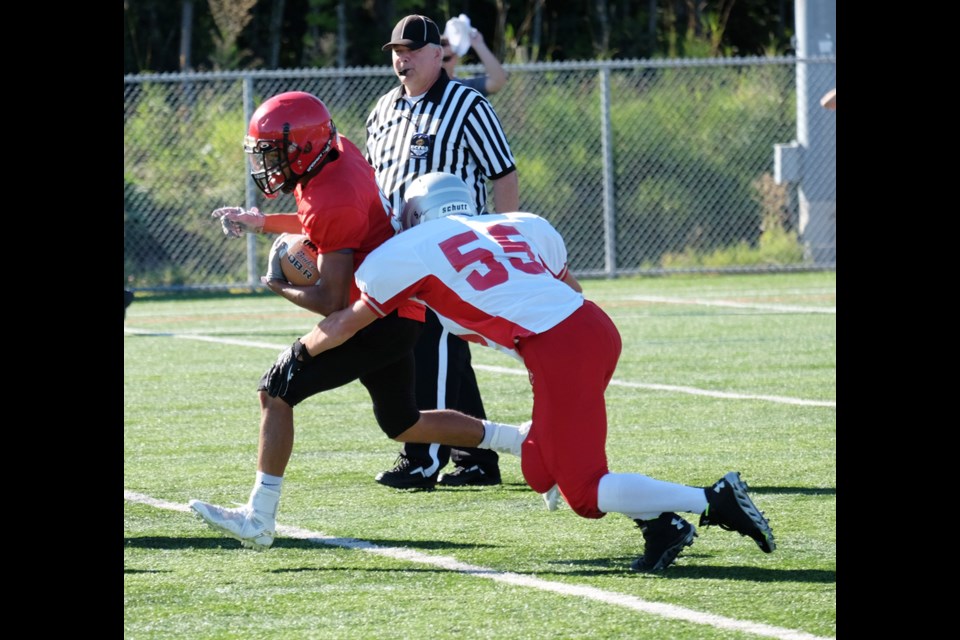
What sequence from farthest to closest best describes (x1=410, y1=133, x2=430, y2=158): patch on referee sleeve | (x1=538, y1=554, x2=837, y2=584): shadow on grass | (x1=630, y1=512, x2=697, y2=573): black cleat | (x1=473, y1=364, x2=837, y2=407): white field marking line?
(x1=473, y1=364, x2=837, y2=407): white field marking line → (x1=410, y1=133, x2=430, y2=158): patch on referee sleeve → (x1=630, y1=512, x2=697, y2=573): black cleat → (x1=538, y1=554, x2=837, y2=584): shadow on grass

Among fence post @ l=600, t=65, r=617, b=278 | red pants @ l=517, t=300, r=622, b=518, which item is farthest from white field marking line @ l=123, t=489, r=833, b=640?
fence post @ l=600, t=65, r=617, b=278

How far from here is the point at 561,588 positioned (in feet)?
15.0

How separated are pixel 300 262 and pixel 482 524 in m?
1.12

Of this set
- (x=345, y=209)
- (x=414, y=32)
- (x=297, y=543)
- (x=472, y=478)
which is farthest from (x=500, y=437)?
(x=414, y=32)

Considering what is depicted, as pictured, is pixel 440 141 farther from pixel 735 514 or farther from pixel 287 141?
pixel 735 514

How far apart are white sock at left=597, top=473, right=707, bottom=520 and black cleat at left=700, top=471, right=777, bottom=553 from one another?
36 millimetres

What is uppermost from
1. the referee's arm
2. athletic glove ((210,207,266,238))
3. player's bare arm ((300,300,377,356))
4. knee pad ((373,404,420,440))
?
the referee's arm

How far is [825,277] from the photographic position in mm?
15773

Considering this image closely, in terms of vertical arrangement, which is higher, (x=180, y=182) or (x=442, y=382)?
(x=180, y=182)

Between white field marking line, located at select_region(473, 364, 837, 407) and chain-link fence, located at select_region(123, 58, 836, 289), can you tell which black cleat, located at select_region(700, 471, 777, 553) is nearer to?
white field marking line, located at select_region(473, 364, 837, 407)

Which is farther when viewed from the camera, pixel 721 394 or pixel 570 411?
pixel 721 394

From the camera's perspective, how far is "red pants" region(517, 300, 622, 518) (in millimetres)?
4652

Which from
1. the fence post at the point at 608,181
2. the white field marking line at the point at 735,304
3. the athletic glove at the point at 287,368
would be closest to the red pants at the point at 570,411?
the athletic glove at the point at 287,368
